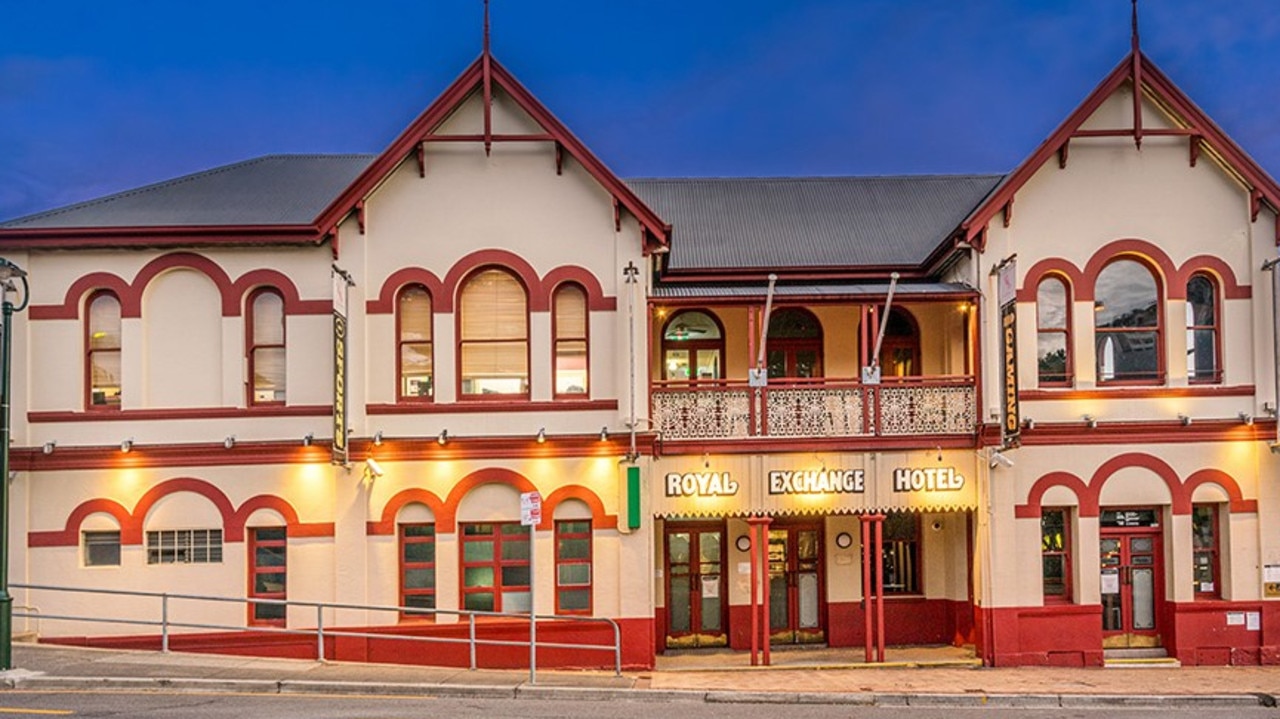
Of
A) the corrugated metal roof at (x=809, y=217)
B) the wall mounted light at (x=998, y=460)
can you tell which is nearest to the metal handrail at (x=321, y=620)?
the wall mounted light at (x=998, y=460)

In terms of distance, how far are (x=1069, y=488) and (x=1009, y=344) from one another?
112 inches

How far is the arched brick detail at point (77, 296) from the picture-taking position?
1928 centimetres

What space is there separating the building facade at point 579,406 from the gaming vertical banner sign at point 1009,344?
11 centimetres

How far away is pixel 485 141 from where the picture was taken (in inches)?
759

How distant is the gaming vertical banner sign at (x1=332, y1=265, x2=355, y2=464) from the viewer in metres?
Answer: 18.1

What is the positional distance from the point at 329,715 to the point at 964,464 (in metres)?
10.9

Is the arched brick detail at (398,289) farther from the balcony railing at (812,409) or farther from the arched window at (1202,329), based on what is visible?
the arched window at (1202,329)

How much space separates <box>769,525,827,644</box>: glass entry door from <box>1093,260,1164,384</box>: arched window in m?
6.00

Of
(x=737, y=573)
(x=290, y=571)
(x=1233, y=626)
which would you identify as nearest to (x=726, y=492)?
(x=737, y=573)

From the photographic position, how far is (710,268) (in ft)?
70.7

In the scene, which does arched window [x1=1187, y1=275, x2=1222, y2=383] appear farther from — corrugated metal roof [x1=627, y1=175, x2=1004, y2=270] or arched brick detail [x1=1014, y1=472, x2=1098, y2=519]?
corrugated metal roof [x1=627, y1=175, x2=1004, y2=270]

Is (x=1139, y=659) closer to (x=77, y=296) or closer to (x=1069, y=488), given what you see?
(x=1069, y=488)

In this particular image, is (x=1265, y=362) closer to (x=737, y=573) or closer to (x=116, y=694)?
(x=737, y=573)

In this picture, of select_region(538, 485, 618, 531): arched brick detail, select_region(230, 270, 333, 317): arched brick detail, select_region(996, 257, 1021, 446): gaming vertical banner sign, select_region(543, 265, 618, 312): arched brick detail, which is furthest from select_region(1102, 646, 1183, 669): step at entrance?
select_region(230, 270, 333, 317): arched brick detail
